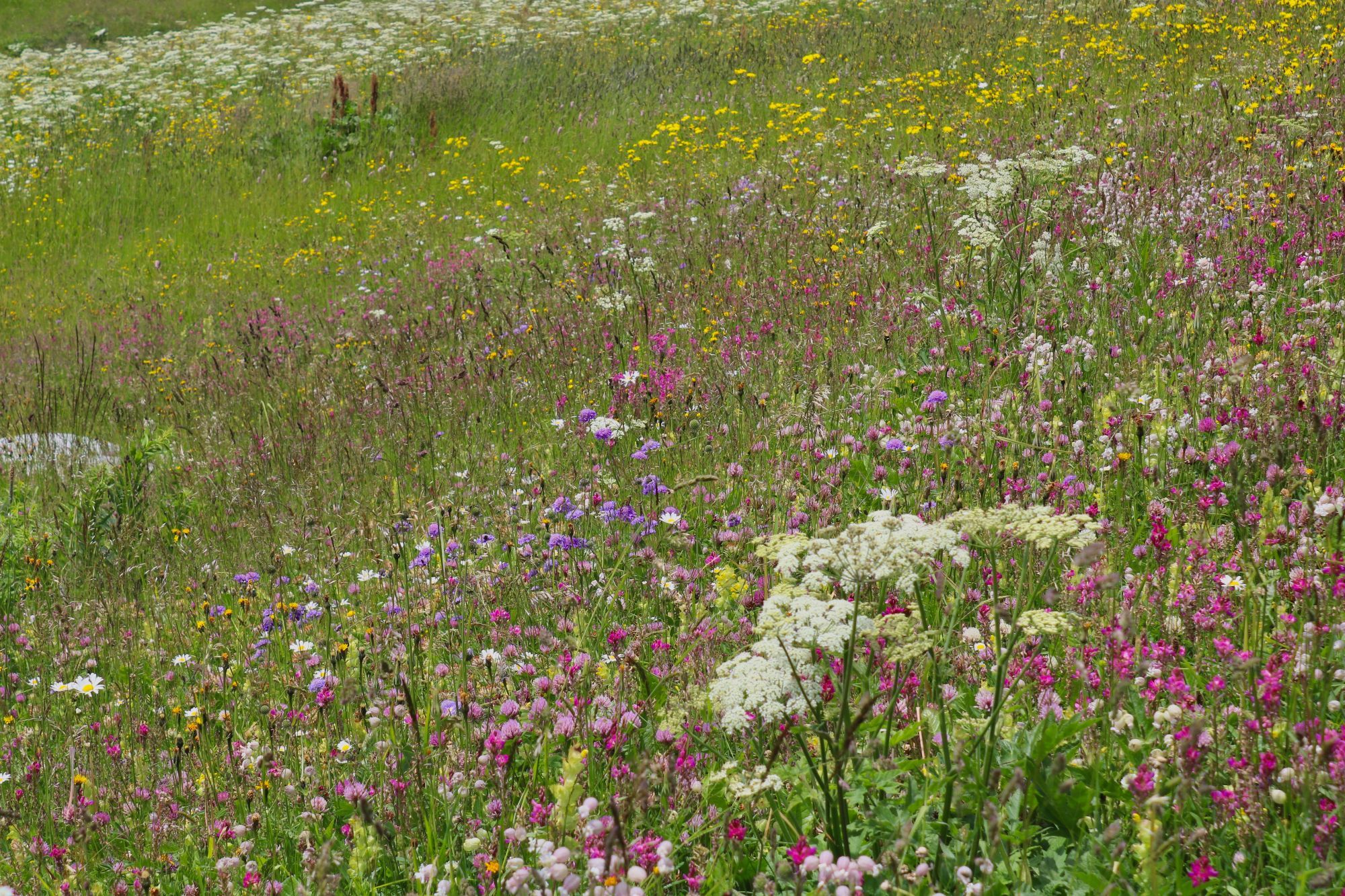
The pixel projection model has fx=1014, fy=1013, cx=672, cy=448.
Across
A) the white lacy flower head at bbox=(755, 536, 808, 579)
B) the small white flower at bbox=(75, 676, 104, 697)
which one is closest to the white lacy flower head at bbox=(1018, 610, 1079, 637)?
the white lacy flower head at bbox=(755, 536, 808, 579)

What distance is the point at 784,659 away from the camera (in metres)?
1.95

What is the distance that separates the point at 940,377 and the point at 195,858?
11.2 ft

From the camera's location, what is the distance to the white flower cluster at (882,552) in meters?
1.83

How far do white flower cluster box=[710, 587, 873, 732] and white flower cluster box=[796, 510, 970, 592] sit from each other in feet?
0.22

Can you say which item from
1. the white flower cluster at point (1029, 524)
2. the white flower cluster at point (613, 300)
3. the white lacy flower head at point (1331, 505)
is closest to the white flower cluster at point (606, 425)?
the white flower cluster at point (613, 300)

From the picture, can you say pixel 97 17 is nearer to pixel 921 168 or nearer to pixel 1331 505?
pixel 921 168

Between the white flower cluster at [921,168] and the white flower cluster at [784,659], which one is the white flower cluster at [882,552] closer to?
the white flower cluster at [784,659]

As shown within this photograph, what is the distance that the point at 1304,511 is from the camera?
104 inches

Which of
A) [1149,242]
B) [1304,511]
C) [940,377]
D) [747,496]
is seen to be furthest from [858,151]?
[1304,511]

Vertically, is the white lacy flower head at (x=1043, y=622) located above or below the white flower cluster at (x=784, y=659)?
above

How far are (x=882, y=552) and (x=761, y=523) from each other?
174cm

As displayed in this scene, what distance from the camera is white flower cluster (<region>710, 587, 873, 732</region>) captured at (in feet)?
6.10

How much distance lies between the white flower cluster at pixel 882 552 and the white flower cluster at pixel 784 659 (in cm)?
7

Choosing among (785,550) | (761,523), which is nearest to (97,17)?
(761,523)
